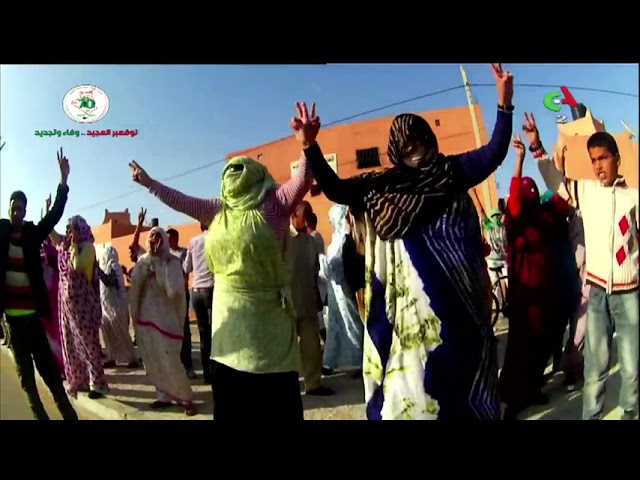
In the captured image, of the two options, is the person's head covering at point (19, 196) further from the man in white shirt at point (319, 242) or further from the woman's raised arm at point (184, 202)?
the man in white shirt at point (319, 242)

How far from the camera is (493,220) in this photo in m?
3.24

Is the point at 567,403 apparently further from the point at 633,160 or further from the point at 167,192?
the point at 167,192

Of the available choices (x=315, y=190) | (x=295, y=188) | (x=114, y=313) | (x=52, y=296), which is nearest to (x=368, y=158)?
(x=315, y=190)

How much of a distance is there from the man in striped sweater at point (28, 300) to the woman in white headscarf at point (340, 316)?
152 cm

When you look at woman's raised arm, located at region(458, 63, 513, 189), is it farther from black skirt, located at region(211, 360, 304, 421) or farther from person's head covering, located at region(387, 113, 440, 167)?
black skirt, located at region(211, 360, 304, 421)

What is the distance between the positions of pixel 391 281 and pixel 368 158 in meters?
0.68

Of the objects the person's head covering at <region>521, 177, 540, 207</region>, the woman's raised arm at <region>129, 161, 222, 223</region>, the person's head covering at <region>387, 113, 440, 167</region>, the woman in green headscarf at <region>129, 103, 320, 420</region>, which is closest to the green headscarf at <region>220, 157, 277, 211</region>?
the woman in green headscarf at <region>129, 103, 320, 420</region>

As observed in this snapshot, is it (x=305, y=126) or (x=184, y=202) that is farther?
(x=184, y=202)

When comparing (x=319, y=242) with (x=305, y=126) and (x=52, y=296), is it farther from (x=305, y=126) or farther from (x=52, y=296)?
(x=52, y=296)

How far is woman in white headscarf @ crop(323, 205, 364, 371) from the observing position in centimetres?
377

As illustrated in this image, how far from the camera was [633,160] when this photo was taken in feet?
9.86
